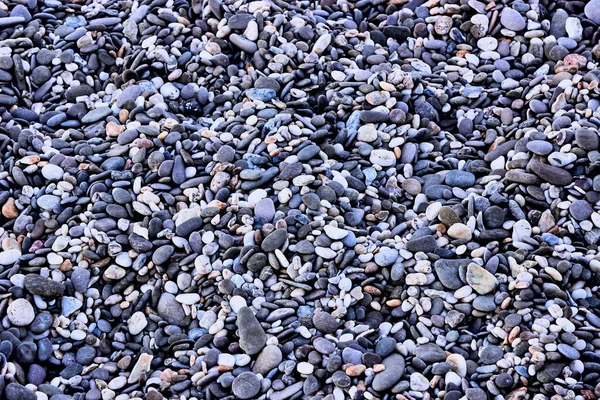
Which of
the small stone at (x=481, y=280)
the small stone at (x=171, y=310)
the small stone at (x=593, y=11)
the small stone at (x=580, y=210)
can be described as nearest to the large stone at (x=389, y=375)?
the small stone at (x=481, y=280)

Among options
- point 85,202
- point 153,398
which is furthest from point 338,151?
point 153,398

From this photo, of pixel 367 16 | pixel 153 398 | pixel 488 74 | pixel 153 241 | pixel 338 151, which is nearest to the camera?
pixel 153 398

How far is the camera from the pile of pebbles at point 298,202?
6.98ft

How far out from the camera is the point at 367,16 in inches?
129

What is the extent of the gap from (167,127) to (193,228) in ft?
1.50

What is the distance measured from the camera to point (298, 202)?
244cm

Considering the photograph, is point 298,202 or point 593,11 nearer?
point 298,202

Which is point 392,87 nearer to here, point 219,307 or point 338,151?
point 338,151

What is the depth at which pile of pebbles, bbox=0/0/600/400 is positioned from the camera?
2129mm

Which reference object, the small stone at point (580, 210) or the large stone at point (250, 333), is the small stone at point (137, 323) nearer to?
the large stone at point (250, 333)

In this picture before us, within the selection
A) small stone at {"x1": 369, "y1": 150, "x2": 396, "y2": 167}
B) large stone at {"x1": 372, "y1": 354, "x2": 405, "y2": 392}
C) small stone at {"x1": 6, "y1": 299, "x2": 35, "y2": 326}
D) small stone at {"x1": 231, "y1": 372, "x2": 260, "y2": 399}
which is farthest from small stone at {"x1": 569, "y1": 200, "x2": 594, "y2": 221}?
small stone at {"x1": 6, "y1": 299, "x2": 35, "y2": 326}

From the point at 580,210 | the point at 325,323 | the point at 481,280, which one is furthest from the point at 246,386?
the point at 580,210

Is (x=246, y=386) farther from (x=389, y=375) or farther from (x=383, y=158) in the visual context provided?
(x=383, y=158)

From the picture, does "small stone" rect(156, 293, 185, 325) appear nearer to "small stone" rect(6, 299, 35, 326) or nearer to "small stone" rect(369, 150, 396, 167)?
"small stone" rect(6, 299, 35, 326)
